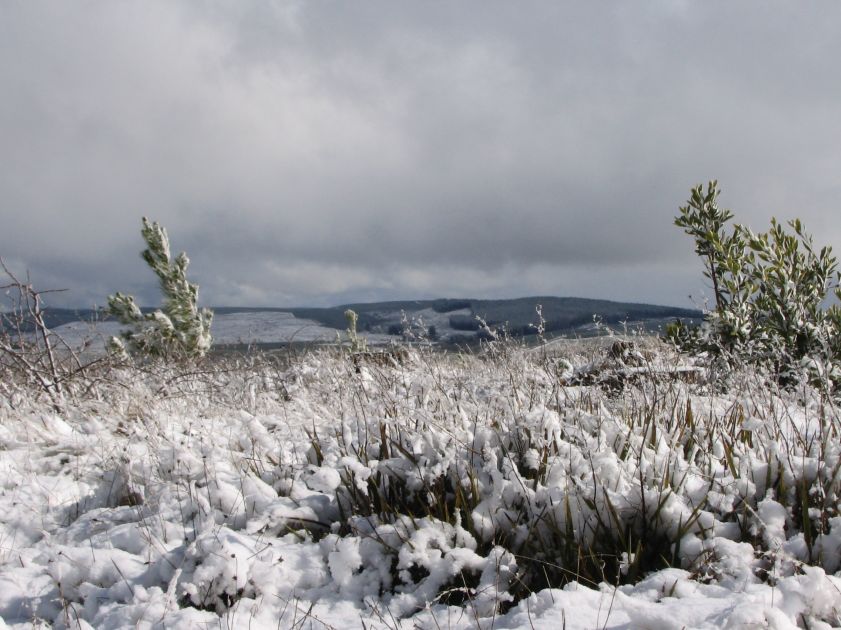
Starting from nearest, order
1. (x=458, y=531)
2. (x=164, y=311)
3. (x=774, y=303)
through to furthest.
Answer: (x=458, y=531), (x=774, y=303), (x=164, y=311)

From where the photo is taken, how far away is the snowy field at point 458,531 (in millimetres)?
2268

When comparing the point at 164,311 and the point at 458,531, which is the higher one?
the point at 164,311

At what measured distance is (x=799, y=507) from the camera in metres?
2.61

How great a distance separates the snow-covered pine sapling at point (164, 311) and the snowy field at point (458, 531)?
37.6 ft

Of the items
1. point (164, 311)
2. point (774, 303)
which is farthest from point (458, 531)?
point (164, 311)

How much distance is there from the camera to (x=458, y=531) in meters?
2.75

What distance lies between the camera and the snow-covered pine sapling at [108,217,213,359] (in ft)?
47.9

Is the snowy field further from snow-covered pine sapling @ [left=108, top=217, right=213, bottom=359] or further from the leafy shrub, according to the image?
snow-covered pine sapling @ [left=108, top=217, right=213, bottom=359]

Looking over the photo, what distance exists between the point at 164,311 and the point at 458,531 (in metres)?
14.6

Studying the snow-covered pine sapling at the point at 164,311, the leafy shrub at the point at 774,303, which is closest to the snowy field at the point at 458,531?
the leafy shrub at the point at 774,303

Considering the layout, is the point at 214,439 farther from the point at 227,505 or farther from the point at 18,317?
the point at 18,317

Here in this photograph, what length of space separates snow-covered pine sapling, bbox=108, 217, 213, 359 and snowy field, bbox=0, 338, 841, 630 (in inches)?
451

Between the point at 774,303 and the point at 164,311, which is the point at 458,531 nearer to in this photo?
the point at 774,303

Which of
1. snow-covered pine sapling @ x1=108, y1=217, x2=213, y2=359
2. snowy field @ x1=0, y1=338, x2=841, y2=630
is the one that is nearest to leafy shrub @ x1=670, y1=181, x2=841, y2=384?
snowy field @ x1=0, y1=338, x2=841, y2=630
